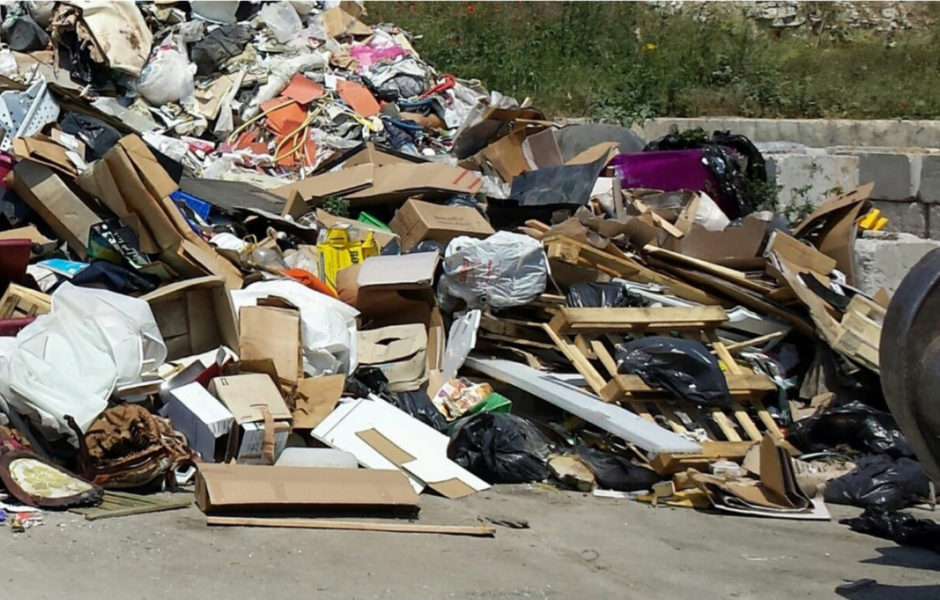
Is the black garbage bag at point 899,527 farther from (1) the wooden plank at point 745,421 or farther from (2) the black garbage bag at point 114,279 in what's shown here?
(2) the black garbage bag at point 114,279

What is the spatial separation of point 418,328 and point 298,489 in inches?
76.2

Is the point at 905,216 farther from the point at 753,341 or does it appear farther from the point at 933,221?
the point at 753,341

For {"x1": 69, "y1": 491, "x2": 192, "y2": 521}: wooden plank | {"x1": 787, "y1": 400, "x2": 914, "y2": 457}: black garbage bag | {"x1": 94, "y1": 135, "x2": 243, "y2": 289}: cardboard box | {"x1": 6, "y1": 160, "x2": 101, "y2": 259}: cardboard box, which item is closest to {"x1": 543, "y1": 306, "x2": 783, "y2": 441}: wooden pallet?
{"x1": 787, "y1": 400, "x2": 914, "y2": 457}: black garbage bag

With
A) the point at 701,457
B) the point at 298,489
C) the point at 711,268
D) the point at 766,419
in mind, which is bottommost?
the point at 766,419

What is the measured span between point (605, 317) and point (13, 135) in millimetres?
3960

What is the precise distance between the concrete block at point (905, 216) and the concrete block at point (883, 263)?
1.26m

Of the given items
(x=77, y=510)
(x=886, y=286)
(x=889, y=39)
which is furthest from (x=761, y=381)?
(x=889, y=39)

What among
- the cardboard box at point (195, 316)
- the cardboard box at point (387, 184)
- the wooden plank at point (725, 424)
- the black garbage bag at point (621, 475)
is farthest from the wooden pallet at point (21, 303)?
the wooden plank at point (725, 424)

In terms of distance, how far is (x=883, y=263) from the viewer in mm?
7559

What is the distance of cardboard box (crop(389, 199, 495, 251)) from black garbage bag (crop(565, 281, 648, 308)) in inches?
30.0

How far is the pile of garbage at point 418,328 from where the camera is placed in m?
5.25

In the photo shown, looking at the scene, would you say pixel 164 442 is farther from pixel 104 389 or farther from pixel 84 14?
pixel 84 14

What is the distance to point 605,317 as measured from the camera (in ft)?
22.2

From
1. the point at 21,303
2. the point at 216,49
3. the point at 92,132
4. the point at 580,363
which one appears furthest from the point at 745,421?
the point at 216,49
